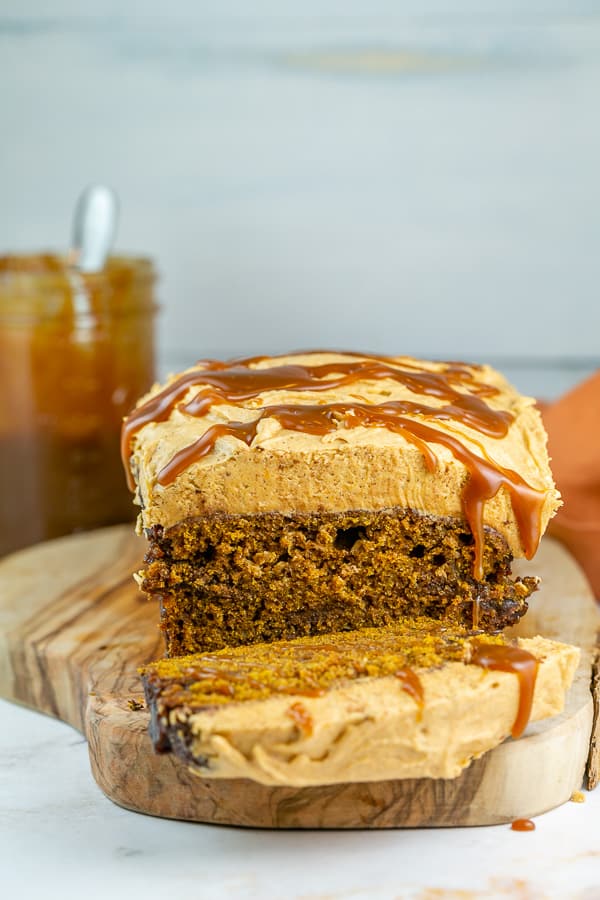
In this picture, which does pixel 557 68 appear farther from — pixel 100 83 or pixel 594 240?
pixel 100 83

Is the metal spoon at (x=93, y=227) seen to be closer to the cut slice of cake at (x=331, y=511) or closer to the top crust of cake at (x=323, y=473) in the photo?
the cut slice of cake at (x=331, y=511)

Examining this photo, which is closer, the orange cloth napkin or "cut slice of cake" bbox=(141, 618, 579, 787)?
"cut slice of cake" bbox=(141, 618, 579, 787)

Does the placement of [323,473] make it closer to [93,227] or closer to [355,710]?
→ [355,710]

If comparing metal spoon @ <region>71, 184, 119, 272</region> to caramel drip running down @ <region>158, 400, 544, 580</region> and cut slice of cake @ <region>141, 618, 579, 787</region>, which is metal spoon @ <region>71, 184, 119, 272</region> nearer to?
caramel drip running down @ <region>158, 400, 544, 580</region>

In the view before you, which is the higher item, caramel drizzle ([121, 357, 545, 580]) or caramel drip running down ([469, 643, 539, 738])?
caramel drizzle ([121, 357, 545, 580])

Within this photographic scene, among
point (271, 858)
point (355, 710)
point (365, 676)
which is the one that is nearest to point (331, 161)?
point (365, 676)

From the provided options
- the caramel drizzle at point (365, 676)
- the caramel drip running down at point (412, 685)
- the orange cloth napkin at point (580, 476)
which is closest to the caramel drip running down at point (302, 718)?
the caramel drizzle at point (365, 676)

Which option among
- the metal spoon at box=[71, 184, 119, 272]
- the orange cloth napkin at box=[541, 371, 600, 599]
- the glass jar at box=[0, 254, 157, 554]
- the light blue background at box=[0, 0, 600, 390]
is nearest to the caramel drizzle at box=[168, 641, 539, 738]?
the orange cloth napkin at box=[541, 371, 600, 599]
